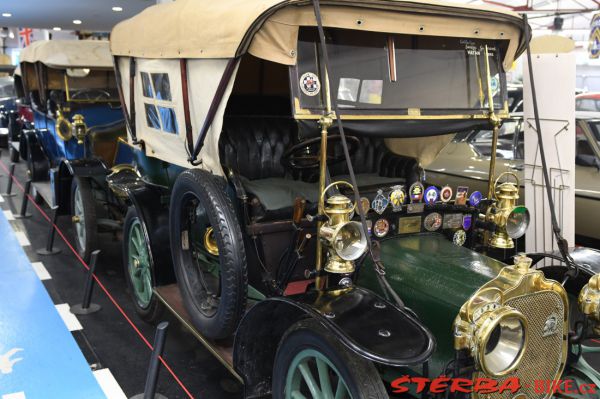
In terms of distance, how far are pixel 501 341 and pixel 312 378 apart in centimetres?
74

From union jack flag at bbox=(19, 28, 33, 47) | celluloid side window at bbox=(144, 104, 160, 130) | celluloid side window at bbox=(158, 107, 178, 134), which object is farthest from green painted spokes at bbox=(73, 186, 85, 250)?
union jack flag at bbox=(19, 28, 33, 47)

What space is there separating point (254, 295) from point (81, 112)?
365 centimetres

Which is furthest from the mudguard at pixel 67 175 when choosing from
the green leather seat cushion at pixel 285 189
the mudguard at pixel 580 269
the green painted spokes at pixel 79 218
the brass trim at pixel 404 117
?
the mudguard at pixel 580 269

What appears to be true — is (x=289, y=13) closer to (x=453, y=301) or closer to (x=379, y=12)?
(x=379, y=12)

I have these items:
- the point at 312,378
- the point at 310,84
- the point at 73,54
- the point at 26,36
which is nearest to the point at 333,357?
the point at 312,378

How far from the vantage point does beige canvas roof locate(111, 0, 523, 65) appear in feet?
7.61

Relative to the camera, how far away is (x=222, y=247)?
263 cm

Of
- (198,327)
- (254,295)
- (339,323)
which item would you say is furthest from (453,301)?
(198,327)

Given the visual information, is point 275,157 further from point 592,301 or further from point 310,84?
point 592,301

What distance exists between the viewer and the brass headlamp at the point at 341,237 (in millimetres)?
2271

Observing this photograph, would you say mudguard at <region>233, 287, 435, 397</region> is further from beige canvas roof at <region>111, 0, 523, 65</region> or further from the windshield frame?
beige canvas roof at <region>111, 0, 523, 65</region>

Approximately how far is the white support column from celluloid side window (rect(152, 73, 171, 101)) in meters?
2.35

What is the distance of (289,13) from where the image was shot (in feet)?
7.57

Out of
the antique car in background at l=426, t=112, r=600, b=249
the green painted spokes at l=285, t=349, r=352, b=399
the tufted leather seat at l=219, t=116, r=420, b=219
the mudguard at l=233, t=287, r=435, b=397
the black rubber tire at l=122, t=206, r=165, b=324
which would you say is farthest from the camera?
the antique car in background at l=426, t=112, r=600, b=249
